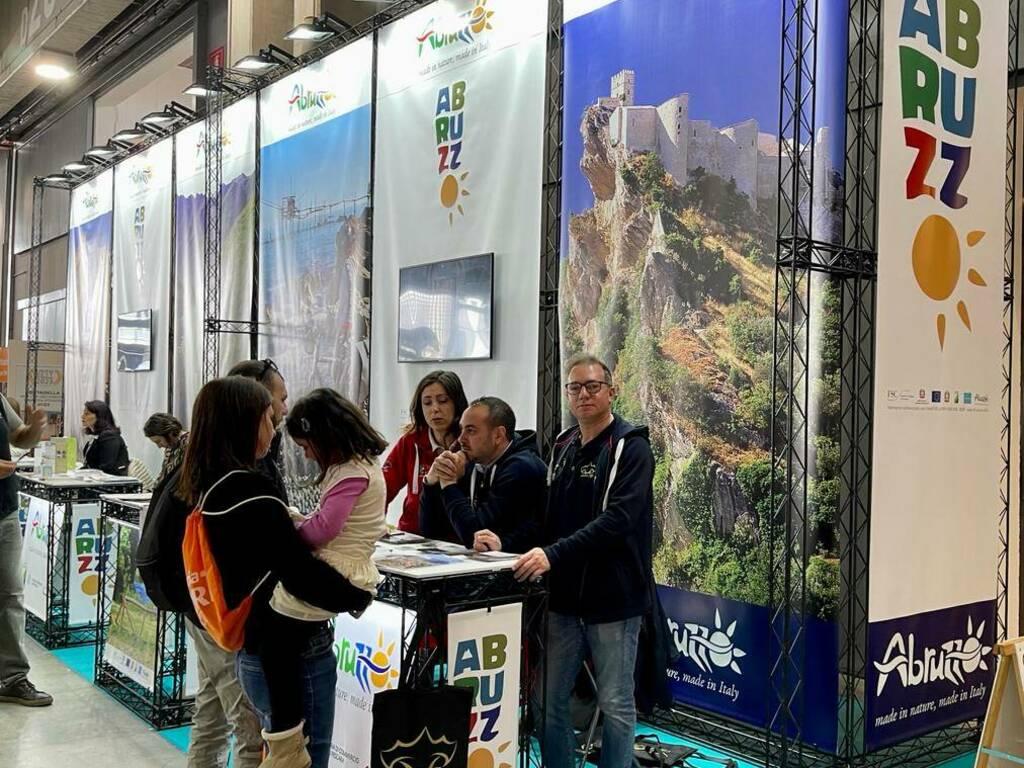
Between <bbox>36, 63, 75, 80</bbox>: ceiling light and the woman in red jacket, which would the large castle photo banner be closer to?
the woman in red jacket

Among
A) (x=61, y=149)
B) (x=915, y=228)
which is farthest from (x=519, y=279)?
(x=61, y=149)

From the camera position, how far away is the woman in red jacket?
3283 mm

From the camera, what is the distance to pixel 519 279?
4891mm

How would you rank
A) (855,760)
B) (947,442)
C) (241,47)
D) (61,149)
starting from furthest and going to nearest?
(61,149)
(241,47)
(947,442)
(855,760)

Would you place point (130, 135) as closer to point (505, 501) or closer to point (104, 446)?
point (104, 446)

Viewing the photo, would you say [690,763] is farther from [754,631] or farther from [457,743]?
[457,743]

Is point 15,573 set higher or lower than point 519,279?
lower

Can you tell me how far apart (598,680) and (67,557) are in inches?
134

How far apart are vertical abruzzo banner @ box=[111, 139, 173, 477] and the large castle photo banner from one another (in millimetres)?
5571

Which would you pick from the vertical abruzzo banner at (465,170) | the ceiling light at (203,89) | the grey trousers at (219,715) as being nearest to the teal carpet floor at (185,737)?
the grey trousers at (219,715)

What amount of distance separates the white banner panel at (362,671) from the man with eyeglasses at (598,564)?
1.34ft

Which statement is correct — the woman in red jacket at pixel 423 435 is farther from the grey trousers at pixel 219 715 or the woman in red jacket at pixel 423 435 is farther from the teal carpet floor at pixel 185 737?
the teal carpet floor at pixel 185 737

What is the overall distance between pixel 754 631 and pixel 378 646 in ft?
5.80

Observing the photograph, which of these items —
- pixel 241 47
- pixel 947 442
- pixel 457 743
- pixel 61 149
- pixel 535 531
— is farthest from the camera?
pixel 61 149
